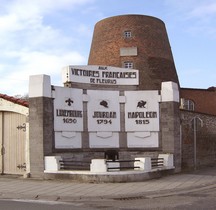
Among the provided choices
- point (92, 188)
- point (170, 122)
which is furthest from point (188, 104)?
point (92, 188)

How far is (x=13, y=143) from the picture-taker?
17953 mm

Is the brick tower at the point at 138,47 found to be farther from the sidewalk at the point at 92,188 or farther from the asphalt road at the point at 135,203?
the asphalt road at the point at 135,203

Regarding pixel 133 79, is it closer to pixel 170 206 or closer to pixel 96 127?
pixel 96 127

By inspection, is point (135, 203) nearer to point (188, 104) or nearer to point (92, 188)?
point (92, 188)

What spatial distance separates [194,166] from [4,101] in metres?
Result: 10.2

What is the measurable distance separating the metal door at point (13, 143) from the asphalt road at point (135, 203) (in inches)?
250

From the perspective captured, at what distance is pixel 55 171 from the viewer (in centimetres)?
1596

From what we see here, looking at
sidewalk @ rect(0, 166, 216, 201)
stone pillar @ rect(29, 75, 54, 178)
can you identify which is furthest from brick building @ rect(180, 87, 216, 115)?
stone pillar @ rect(29, 75, 54, 178)

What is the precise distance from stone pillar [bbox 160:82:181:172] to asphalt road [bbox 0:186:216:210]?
6.21 m

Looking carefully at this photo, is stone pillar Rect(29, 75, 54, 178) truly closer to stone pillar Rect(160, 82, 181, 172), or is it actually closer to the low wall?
stone pillar Rect(160, 82, 181, 172)

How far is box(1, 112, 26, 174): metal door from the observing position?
1767 centimetres

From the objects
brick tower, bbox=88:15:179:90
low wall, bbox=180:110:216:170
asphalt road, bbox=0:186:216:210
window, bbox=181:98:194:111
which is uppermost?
brick tower, bbox=88:15:179:90

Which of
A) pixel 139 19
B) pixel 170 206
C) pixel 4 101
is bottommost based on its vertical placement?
pixel 170 206

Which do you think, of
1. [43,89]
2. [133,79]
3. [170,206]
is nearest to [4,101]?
[43,89]
